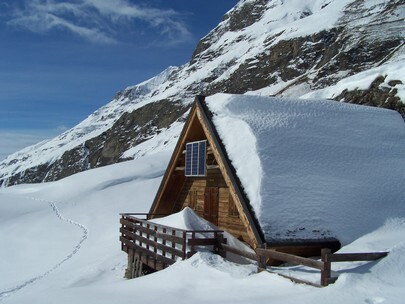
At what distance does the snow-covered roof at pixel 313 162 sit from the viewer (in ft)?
34.3

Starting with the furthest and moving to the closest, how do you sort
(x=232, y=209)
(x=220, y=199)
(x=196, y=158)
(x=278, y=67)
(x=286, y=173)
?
(x=278, y=67), (x=196, y=158), (x=220, y=199), (x=232, y=209), (x=286, y=173)

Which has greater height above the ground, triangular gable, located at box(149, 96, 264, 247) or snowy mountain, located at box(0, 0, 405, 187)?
snowy mountain, located at box(0, 0, 405, 187)

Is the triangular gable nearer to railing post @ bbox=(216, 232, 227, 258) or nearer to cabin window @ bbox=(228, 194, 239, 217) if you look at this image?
cabin window @ bbox=(228, 194, 239, 217)

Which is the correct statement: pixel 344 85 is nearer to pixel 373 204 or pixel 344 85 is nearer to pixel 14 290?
pixel 373 204

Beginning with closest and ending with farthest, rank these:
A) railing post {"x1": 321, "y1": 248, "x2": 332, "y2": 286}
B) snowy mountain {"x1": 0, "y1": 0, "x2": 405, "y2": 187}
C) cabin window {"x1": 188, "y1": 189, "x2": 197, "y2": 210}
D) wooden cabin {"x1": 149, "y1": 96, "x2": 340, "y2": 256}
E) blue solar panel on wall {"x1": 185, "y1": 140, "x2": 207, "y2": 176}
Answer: railing post {"x1": 321, "y1": 248, "x2": 332, "y2": 286}, wooden cabin {"x1": 149, "y1": 96, "x2": 340, "y2": 256}, blue solar panel on wall {"x1": 185, "y1": 140, "x2": 207, "y2": 176}, cabin window {"x1": 188, "y1": 189, "x2": 197, "y2": 210}, snowy mountain {"x1": 0, "y1": 0, "x2": 405, "y2": 187}

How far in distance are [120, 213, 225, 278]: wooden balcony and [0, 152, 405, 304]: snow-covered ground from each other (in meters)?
0.57

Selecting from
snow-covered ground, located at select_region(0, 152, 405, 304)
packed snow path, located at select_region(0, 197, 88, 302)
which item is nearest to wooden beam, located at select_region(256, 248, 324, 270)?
snow-covered ground, located at select_region(0, 152, 405, 304)

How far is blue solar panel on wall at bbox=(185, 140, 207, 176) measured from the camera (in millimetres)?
14477

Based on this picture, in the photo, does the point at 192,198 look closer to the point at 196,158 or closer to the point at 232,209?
the point at 196,158

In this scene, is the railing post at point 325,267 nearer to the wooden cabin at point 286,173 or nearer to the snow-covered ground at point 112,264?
the snow-covered ground at point 112,264

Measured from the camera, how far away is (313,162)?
39.1 ft

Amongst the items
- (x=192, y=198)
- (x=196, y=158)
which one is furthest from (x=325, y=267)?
(x=192, y=198)

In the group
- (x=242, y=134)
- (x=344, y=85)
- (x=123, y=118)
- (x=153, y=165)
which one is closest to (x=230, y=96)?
(x=242, y=134)

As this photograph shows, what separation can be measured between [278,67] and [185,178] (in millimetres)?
66230
